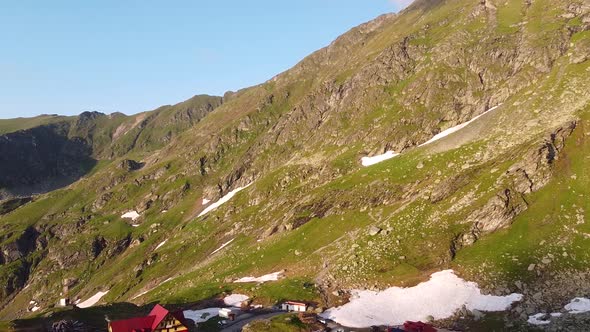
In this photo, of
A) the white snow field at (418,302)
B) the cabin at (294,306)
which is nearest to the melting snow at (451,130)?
the white snow field at (418,302)

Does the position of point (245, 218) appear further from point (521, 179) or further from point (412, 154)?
point (521, 179)

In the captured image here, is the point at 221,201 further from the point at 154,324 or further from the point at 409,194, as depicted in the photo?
the point at 154,324

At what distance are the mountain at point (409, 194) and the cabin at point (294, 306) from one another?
421 centimetres

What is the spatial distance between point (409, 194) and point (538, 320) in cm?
4476

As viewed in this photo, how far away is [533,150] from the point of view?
301 feet

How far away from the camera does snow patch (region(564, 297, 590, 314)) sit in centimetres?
6406

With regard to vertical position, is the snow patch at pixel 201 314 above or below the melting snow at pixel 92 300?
above

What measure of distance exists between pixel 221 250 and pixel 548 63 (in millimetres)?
105219

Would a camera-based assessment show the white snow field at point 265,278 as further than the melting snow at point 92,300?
No

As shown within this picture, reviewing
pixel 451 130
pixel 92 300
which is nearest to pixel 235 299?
pixel 451 130

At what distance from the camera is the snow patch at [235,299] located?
88.3 meters

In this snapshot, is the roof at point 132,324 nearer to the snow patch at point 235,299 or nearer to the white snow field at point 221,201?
the snow patch at point 235,299

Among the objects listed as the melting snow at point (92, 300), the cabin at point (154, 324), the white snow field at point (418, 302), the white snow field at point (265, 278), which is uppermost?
the cabin at point (154, 324)

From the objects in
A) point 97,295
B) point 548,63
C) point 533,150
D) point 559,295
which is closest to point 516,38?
point 548,63
